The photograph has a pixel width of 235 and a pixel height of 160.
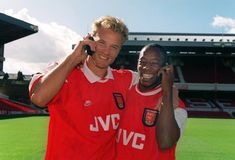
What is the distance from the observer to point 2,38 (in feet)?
141

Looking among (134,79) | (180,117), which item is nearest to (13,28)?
(134,79)

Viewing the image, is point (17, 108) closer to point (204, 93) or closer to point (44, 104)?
point (204, 93)

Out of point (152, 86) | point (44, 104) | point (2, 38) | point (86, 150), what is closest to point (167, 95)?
point (152, 86)

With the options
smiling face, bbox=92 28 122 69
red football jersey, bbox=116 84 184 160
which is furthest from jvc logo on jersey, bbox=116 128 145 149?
smiling face, bbox=92 28 122 69

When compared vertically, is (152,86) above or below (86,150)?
above

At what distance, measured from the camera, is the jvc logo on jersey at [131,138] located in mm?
2742

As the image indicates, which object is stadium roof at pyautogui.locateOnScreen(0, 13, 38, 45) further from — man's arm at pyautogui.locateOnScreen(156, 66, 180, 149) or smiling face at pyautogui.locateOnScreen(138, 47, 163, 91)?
man's arm at pyautogui.locateOnScreen(156, 66, 180, 149)

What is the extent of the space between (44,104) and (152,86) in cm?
85

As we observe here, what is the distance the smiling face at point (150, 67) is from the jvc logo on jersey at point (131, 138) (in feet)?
1.15

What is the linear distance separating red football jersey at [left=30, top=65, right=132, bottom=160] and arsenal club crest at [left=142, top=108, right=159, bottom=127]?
0.86 ft

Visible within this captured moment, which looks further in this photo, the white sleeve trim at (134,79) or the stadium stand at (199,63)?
the stadium stand at (199,63)

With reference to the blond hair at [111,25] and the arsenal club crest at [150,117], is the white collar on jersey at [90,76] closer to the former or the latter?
the blond hair at [111,25]

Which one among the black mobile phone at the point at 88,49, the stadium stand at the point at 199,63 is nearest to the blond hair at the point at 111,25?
the black mobile phone at the point at 88,49

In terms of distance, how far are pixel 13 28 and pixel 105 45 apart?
37204mm
